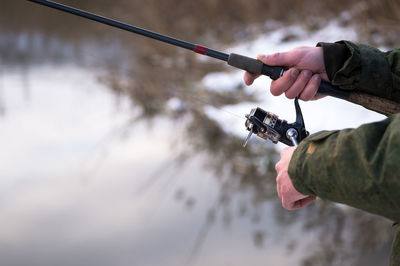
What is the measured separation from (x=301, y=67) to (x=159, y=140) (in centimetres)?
250

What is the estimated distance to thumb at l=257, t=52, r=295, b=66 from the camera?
4.64 ft

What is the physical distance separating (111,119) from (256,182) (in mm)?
1434

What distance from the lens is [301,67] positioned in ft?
4.65

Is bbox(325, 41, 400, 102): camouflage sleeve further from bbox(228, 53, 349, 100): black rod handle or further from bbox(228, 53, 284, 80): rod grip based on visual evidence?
bbox(228, 53, 284, 80): rod grip

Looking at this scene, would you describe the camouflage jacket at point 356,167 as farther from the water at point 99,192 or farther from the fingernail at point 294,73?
the water at point 99,192

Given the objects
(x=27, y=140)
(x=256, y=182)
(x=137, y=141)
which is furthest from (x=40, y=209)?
(x=256, y=182)

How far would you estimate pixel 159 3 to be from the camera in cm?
554

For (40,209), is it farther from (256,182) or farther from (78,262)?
(256,182)

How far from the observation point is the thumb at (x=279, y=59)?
1.42 metres

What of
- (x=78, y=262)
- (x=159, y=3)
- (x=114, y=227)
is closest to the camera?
(x=78, y=262)

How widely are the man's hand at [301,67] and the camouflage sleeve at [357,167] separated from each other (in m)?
0.42

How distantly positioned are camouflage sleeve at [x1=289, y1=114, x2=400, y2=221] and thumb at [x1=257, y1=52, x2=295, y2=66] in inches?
17.6

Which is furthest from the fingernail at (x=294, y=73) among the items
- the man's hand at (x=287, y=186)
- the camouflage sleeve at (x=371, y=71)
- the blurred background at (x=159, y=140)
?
the man's hand at (x=287, y=186)

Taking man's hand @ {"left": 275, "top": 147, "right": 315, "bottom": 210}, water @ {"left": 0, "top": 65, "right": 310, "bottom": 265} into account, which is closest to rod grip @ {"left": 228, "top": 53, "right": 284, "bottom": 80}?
man's hand @ {"left": 275, "top": 147, "right": 315, "bottom": 210}
